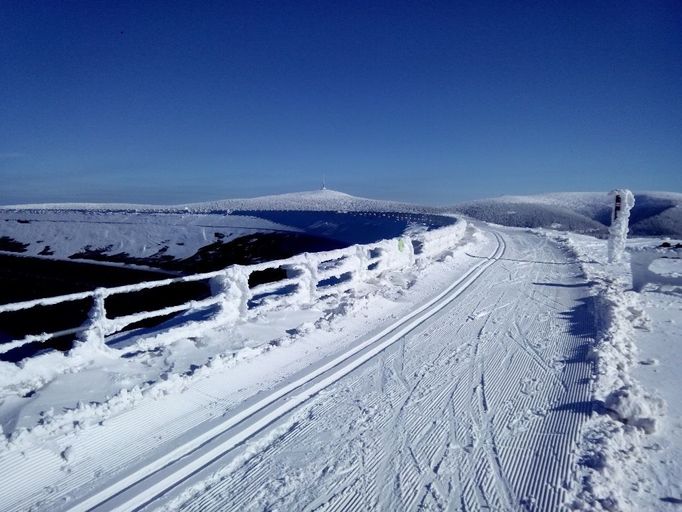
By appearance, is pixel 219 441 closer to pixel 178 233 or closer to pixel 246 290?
pixel 246 290

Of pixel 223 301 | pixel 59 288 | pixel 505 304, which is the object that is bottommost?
pixel 59 288

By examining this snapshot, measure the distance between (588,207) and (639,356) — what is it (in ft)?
407

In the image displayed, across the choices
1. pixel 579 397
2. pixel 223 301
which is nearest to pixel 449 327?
pixel 579 397

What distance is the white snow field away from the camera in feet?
10.6

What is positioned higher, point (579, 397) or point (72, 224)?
point (579, 397)

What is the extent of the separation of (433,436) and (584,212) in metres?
121

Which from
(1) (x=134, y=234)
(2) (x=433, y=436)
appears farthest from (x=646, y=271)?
(1) (x=134, y=234)

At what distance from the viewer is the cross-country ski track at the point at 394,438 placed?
317cm

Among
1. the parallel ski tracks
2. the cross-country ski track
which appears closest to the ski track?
the cross-country ski track

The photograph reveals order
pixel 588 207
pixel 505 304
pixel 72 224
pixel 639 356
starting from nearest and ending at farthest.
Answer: pixel 639 356 < pixel 505 304 < pixel 72 224 < pixel 588 207

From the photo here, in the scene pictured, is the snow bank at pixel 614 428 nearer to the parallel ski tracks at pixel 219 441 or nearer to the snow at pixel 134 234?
the parallel ski tracks at pixel 219 441

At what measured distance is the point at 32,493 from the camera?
10.4ft

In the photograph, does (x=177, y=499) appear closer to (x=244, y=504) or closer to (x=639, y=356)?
(x=244, y=504)

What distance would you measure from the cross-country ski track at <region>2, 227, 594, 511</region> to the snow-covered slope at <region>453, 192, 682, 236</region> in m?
58.6
